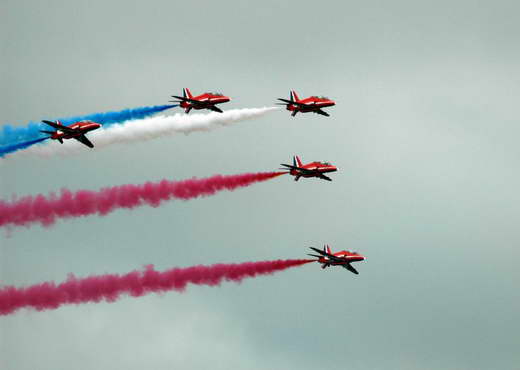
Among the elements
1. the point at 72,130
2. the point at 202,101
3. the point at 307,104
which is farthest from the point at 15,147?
the point at 307,104

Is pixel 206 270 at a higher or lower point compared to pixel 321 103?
lower

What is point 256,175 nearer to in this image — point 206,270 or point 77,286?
point 206,270

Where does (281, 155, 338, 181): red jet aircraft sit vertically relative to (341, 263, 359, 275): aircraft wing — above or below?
above

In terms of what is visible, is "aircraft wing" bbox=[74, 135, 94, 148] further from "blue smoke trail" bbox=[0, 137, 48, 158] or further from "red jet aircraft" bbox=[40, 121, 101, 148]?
"blue smoke trail" bbox=[0, 137, 48, 158]

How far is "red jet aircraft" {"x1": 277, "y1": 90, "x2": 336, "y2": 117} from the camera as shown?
460ft

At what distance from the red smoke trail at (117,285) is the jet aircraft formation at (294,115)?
36.5 ft

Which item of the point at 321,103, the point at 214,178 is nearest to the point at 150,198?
the point at 214,178

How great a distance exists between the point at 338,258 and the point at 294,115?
60.1ft

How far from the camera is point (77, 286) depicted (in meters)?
124

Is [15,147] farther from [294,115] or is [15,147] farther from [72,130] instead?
[294,115]

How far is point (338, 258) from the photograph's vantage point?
14238cm

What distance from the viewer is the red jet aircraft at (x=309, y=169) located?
456 ft

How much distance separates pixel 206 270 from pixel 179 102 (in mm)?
19882

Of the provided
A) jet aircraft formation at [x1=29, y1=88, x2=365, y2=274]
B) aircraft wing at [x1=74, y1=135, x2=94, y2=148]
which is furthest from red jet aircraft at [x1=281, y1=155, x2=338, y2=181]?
aircraft wing at [x1=74, y1=135, x2=94, y2=148]
